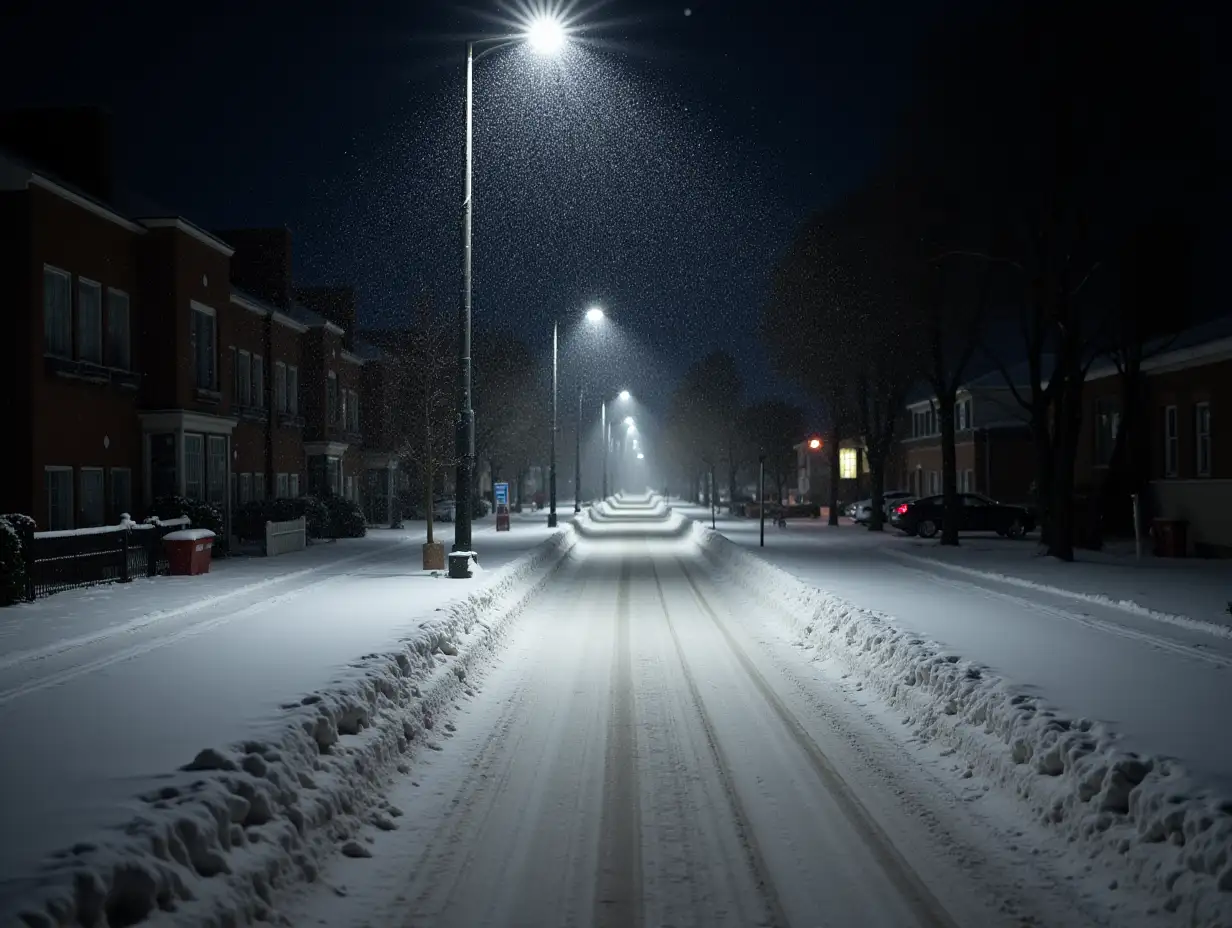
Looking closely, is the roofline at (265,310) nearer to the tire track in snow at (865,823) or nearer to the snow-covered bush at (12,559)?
the snow-covered bush at (12,559)

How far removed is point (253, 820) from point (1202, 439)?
32301mm

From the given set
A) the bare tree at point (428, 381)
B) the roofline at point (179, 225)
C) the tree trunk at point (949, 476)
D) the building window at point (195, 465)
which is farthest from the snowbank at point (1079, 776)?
the bare tree at point (428, 381)

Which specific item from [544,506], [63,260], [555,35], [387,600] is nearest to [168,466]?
[63,260]

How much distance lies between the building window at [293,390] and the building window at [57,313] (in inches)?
699

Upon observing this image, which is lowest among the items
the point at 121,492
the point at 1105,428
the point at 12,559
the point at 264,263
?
the point at 12,559

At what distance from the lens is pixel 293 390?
143 feet

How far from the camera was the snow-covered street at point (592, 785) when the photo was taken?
5902mm

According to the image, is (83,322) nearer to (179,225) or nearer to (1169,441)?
(179,225)

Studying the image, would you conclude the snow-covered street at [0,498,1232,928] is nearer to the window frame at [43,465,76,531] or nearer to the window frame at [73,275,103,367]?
the window frame at [43,465,76,531]

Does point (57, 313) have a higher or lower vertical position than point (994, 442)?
higher

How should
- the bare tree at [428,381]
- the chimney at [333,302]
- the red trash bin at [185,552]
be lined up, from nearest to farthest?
the red trash bin at [185,552], the bare tree at [428,381], the chimney at [333,302]

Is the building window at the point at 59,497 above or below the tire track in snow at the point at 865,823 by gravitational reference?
above

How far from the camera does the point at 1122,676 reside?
37.0ft

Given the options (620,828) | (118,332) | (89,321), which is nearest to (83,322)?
(89,321)
